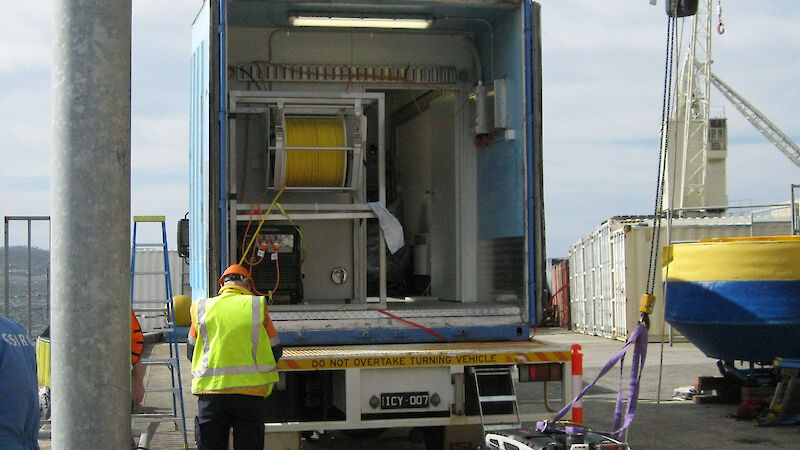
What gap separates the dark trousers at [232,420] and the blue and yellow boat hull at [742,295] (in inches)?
187

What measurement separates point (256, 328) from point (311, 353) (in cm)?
80

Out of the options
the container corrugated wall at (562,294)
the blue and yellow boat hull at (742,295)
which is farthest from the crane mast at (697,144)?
the blue and yellow boat hull at (742,295)

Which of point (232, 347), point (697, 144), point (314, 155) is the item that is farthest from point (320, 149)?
point (697, 144)

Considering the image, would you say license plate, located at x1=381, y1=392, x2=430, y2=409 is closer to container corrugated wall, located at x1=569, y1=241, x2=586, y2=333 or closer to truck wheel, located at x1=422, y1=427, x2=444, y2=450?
truck wheel, located at x1=422, y1=427, x2=444, y2=450

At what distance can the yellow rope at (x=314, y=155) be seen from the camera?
8430mm

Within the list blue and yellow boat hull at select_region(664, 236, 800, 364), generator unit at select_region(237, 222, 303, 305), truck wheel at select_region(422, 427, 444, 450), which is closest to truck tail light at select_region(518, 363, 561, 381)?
truck wheel at select_region(422, 427, 444, 450)

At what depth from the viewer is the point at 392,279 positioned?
10820 millimetres

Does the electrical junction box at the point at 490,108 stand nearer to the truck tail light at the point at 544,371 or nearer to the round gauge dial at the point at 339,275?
the round gauge dial at the point at 339,275

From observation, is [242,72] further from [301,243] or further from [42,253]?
[42,253]

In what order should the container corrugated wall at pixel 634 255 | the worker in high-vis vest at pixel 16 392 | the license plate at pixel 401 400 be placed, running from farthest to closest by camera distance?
the container corrugated wall at pixel 634 255
the license plate at pixel 401 400
the worker in high-vis vest at pixel 16 392

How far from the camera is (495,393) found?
7551 mm

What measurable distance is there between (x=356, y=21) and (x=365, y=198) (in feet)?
4.77

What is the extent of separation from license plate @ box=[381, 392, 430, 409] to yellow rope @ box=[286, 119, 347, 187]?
198 cm

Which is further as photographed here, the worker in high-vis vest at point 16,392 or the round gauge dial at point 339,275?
the round gauge dial at point 339,275
